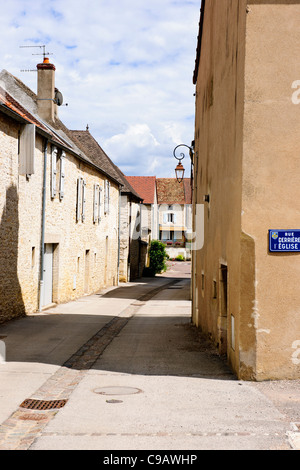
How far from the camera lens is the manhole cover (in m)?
7.66

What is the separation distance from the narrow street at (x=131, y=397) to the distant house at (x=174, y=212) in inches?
2271

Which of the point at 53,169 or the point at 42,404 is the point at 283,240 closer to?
the point at 42,404

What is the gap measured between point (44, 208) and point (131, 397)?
1122 cm

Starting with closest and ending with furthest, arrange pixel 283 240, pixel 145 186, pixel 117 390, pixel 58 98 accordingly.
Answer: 1. pixel 117 390
2. pixel 283 240
3. pixel 58 98
4. pixel 145 186

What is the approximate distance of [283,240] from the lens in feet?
27.0

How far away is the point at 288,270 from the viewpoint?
27.2 feet

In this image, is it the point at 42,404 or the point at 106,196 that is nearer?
the point at 42,404

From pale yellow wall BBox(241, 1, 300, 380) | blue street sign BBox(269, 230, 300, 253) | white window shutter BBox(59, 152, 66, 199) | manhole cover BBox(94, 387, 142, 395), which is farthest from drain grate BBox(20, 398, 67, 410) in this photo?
white window shutter BBox(59, 152, 66, 199)

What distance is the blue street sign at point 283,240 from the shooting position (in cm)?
822

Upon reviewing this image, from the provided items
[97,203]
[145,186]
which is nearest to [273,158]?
[97,203]

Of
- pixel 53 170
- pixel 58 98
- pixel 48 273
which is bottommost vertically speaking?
pixel 48 273

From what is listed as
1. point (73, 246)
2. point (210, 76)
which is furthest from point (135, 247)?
point (210, 76)

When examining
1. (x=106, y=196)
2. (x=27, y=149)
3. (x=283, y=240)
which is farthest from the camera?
(x=106, y=196)

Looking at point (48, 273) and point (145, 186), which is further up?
point (145, 186)
